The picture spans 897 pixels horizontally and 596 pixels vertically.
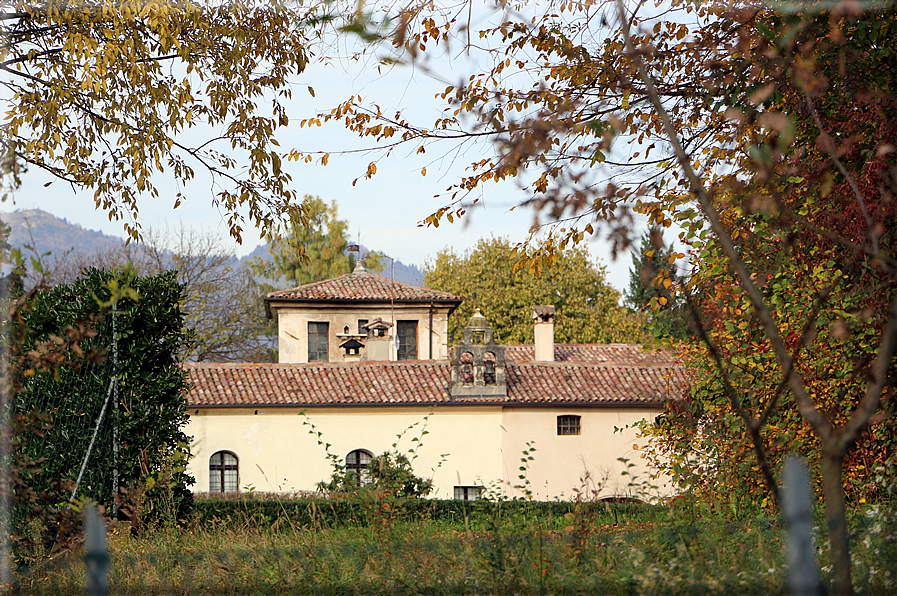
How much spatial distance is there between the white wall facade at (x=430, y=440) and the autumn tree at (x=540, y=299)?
18392 mm

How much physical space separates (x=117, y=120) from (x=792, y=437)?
24.6ft

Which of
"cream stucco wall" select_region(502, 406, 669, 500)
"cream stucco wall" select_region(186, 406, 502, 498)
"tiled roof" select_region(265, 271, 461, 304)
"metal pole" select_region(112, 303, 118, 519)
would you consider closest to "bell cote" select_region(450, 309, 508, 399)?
"cream stucco wall" select_region(186, 406, 502, 498)

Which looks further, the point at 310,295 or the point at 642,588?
the point at 310,295

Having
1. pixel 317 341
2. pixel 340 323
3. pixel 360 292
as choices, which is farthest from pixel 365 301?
pixel 317 341

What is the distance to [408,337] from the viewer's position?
1307 inches

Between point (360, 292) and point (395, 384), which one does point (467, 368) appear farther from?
point (360, 292)

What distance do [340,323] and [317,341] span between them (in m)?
1.23

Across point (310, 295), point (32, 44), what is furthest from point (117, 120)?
point (310, 295)

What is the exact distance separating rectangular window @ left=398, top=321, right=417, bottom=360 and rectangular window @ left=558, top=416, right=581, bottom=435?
10229mm

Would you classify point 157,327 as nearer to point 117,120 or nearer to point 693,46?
point 117,120

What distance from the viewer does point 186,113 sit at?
8.49 m

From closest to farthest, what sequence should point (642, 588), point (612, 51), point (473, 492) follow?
point (642, 588), point (612, 51), point (473, 492)

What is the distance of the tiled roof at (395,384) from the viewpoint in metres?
23.4

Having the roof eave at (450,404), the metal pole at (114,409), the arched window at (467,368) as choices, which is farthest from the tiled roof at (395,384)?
the metal pole at (114,409)
